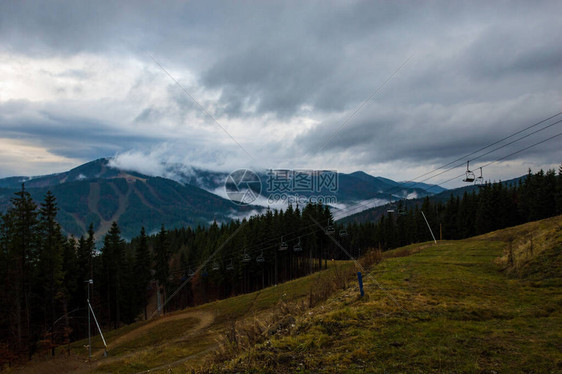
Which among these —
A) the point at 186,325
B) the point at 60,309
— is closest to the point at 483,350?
the point at 186,325

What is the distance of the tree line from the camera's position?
124ft

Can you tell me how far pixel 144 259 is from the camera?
62.9 meters

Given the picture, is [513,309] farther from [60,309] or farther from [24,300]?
[60,309]

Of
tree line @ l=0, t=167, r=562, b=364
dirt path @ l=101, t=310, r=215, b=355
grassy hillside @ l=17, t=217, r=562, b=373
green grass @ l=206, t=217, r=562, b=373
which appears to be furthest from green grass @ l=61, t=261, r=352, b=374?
green grass @ l=206, t=217, r=562, b=373

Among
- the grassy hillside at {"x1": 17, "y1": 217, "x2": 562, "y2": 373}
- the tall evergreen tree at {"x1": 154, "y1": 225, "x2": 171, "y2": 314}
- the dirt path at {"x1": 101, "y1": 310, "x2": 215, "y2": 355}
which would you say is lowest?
the dirt path at {"x1": 101, "y1": 310, "x2": 215, "y2": 355}

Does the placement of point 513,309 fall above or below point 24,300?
above

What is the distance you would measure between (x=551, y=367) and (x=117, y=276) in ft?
199

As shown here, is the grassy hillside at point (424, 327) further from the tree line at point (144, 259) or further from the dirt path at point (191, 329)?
the dirt path at point (191, 329)

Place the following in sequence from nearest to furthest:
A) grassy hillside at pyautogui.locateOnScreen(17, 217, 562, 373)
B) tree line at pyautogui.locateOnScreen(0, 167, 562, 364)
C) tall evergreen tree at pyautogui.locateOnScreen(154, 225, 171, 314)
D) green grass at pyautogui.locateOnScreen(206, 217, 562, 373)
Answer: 1. green grass at pyautogui.locateOnScreen(206, 217, 562, 373)
2. grassy hillside at pyautogui.locateOnScreen(17, 217, 562, 373)
3. tree line at pyautogui.locateOnScreen(0, 167, 562, 364)
4. tall evergreen tree at pyautogui.locateOnScreen(154, 225, 171, 314)

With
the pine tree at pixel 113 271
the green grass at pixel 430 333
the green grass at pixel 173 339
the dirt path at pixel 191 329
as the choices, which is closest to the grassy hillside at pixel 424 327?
the green grass at pixel 430 333

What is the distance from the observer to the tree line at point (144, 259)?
37844mm

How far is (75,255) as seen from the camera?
51.8m

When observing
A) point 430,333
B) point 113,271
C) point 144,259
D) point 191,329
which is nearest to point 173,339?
point 191,329

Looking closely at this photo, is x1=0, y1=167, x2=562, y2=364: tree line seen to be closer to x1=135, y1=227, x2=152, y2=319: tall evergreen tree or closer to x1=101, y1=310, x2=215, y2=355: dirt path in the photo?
x1=135, y1=227, x2=152, y2=319: tall evergreen tree
